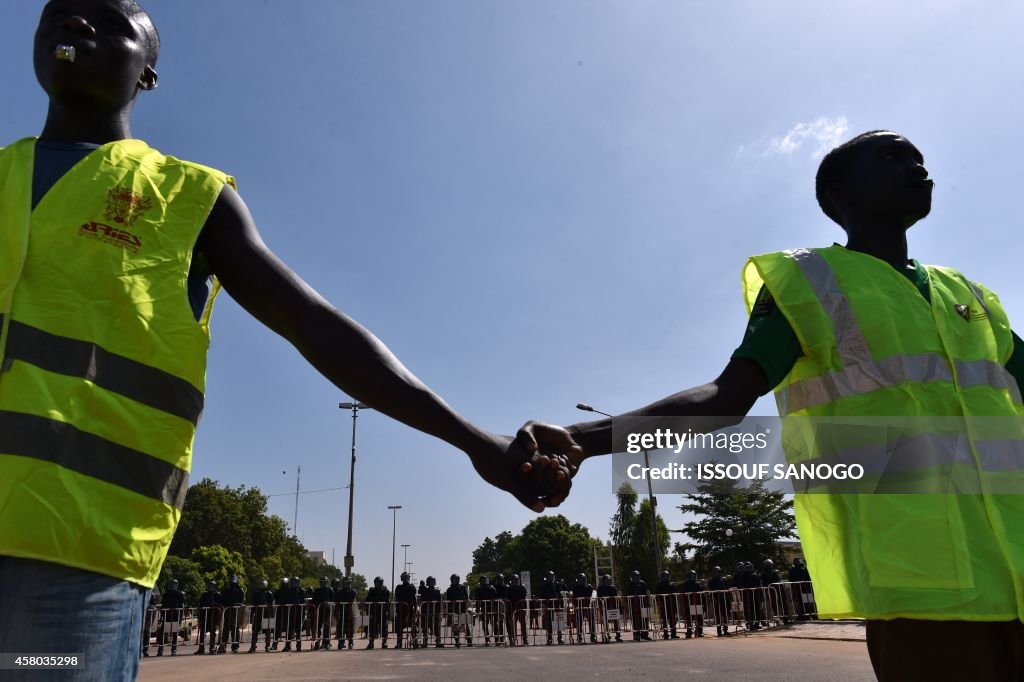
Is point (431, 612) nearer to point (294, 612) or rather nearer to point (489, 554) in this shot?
point (294, 612)

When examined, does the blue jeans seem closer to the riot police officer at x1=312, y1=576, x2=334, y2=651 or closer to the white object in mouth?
the white object in mouth

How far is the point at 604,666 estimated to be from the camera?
10.1 meters

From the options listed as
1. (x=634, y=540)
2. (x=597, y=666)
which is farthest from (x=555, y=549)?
(x=597, y=666)

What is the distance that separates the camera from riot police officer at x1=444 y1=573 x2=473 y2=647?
1833 centimetres

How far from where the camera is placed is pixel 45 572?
1246 millimetres

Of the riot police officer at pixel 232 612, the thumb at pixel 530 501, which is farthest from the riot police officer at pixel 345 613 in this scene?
the thumb at pixel 530 501

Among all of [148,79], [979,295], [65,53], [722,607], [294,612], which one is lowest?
[722,607]

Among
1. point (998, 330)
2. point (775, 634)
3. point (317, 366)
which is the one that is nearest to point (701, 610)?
point (775, 634)

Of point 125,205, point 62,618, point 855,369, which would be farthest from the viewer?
point 855,369

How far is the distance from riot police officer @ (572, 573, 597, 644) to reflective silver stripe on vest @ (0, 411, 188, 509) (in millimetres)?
17942

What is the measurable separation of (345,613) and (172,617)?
4.09 metres

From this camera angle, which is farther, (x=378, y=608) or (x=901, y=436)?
(x=378, y=608)

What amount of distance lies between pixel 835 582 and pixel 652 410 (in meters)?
0.71

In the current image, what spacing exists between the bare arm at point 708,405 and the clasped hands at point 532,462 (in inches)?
1.2
